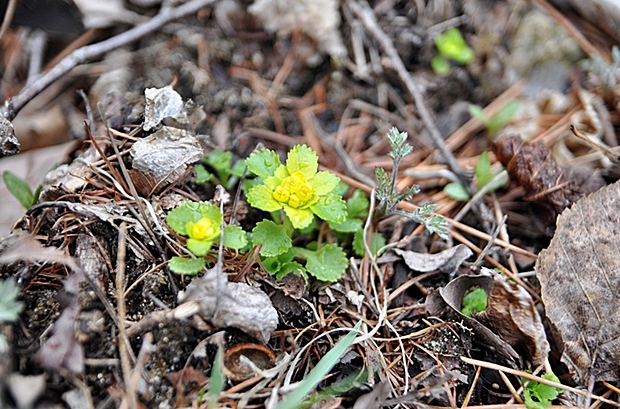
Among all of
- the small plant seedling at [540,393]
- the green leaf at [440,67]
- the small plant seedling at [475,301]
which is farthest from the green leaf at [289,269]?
the green leaf at [440,67]

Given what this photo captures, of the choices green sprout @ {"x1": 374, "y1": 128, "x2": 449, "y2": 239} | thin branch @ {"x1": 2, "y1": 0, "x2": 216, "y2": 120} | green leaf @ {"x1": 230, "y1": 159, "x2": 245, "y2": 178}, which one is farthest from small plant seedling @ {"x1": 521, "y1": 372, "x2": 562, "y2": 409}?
thin branch @ {"x1": 2, "y1": 0, "x2": 216, "y2": 120}

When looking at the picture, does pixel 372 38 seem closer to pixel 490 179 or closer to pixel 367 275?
pixel 490 179

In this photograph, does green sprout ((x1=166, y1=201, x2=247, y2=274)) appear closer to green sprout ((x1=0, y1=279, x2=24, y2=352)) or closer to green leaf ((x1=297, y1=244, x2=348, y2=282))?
green leaf ((x1=297, y1=244, x2=348, y2=282))

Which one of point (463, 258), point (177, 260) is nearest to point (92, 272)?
point (177, 260)

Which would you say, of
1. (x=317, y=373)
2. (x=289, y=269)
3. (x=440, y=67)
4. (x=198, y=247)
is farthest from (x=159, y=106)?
(x=440, y=67)

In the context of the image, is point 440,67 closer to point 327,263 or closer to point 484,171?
point 484,171

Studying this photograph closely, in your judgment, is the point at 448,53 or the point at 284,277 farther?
the point at 448,53
